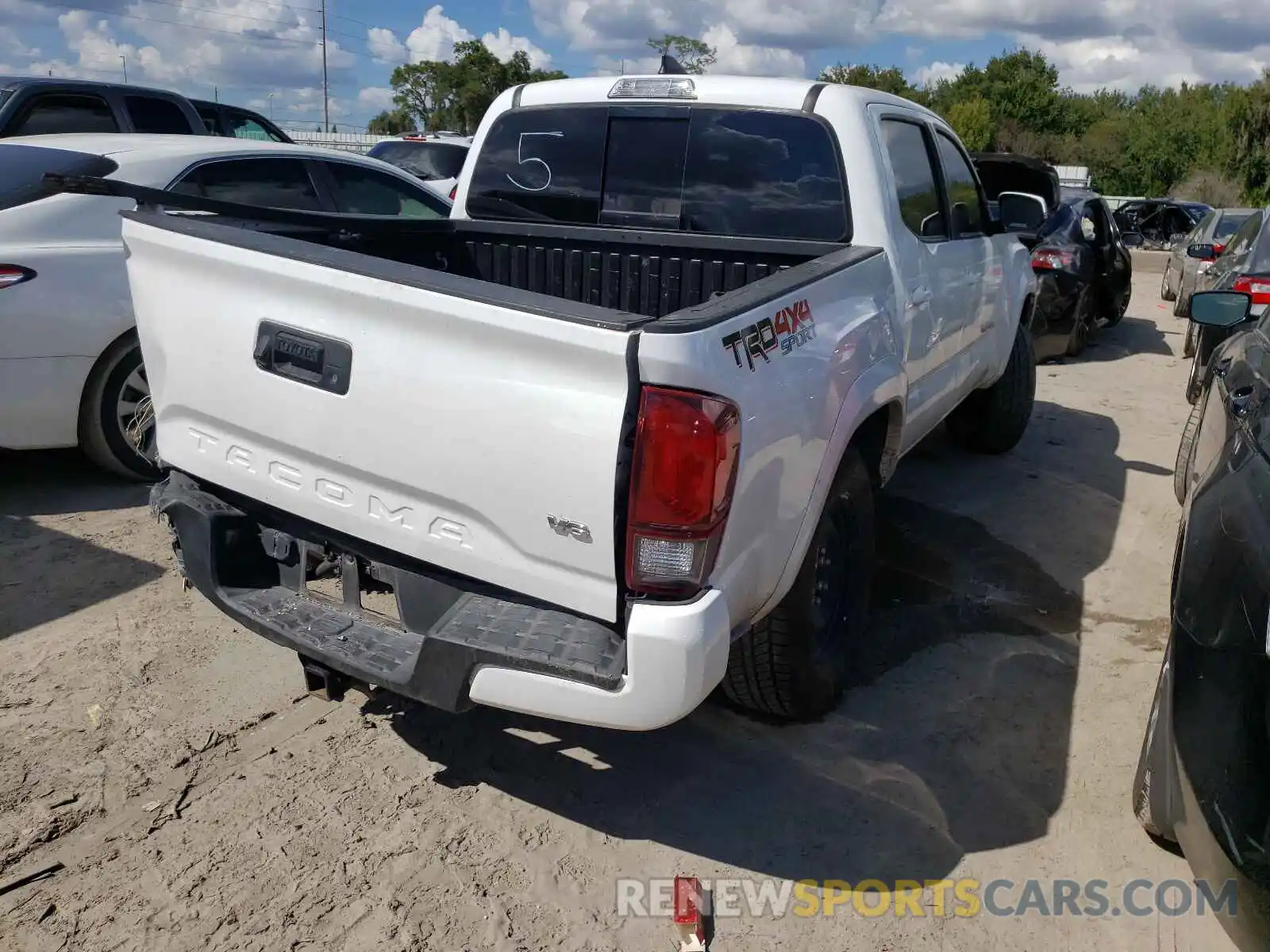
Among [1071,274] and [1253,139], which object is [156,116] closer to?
[1071,274]

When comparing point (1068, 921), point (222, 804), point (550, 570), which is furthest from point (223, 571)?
point (1068, 921)

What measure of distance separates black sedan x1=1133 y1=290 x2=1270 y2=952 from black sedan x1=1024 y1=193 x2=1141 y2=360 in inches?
278

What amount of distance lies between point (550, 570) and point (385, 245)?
88.6 inches

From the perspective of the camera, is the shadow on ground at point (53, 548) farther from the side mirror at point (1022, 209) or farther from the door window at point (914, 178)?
the side mirror at point (1022, 209)

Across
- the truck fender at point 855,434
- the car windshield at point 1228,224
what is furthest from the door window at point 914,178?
the car windshield at point 1228,224

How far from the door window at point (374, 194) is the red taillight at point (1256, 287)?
15.6ft

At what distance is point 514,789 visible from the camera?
3.12 metres

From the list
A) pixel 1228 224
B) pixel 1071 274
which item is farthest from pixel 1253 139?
pixel 1071 274

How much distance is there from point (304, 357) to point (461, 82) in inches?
2825

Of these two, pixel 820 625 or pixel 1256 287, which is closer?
pixel 820 625

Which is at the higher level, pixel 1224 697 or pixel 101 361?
pixel 1224 697

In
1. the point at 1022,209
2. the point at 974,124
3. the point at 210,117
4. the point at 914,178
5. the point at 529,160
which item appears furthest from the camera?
the point at 974,124

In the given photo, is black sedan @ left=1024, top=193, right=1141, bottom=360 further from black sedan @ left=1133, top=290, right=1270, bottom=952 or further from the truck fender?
black sedan @ left=1133, top=290, right=1270, bottom=952

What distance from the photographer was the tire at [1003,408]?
20.8 ft
